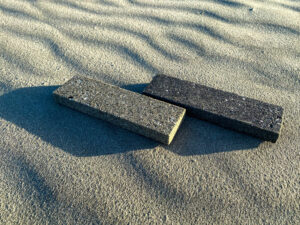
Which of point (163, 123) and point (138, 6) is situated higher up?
point (138, 6)

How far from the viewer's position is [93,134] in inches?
64.9

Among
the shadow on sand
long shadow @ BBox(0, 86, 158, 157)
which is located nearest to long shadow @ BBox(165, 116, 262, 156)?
the shadow on sand

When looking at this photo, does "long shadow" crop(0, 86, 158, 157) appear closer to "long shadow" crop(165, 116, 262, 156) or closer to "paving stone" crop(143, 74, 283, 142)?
"long shadow" crop(165, 116, 262, 156)

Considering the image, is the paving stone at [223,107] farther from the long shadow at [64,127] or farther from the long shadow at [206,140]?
the long shadow at [64,127]

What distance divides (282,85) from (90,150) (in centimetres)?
149

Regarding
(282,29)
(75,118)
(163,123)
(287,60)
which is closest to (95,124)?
(75,118)

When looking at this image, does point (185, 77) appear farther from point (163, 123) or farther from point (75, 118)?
point (75, 118)

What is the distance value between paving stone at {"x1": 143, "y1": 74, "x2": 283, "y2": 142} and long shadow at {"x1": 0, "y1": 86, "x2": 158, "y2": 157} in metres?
0.35

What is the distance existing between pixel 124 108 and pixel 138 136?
0.19m

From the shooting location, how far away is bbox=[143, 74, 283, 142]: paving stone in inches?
62.9

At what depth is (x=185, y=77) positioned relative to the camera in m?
2.11

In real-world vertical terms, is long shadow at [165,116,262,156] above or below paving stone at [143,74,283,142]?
below

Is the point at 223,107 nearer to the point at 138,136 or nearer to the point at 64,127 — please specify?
the point at 138,136

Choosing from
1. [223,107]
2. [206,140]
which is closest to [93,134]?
[206,140]
